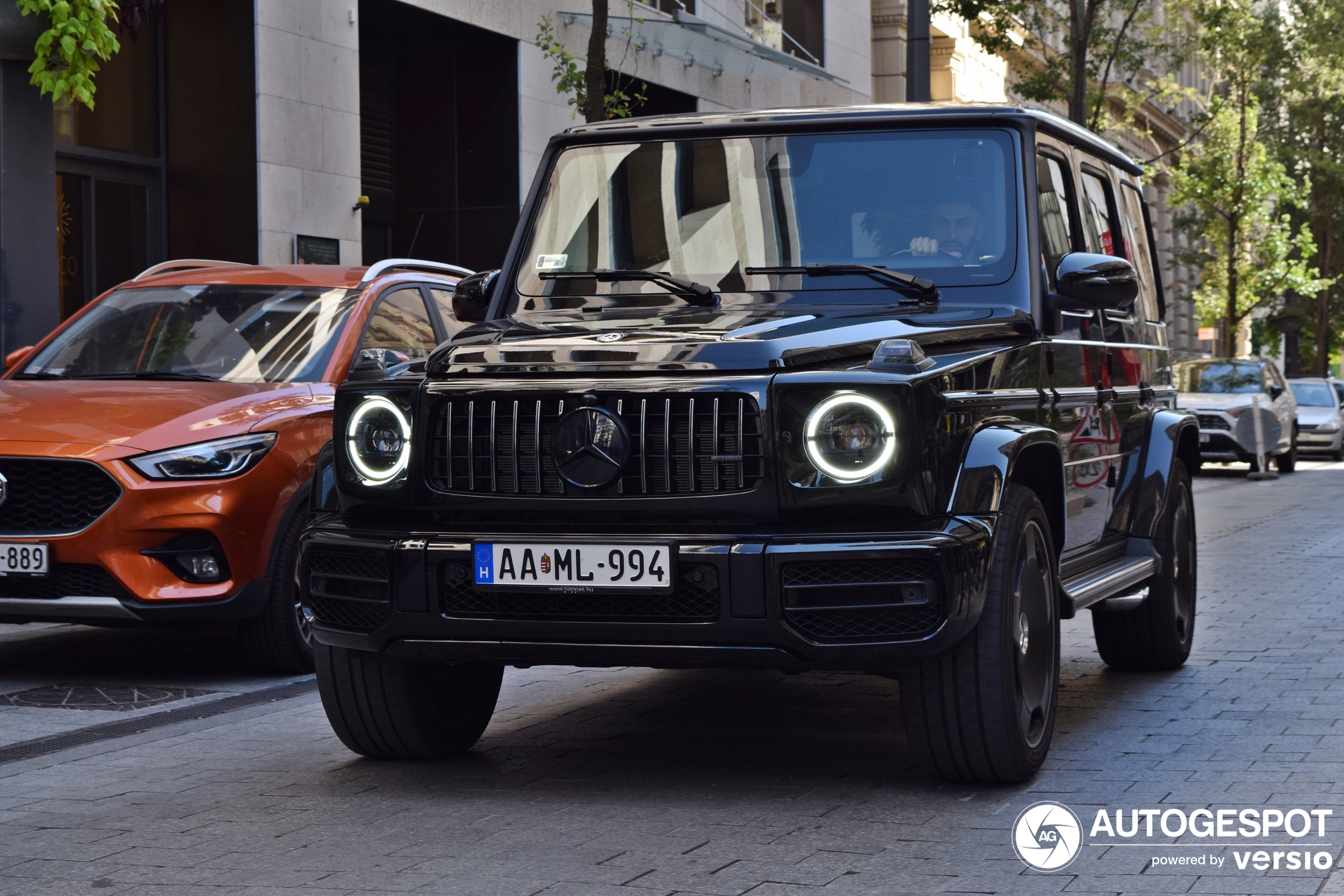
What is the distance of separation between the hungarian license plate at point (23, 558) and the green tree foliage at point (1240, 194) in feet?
108

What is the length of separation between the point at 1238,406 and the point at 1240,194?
53.7ft

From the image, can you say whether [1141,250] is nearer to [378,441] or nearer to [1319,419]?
[378,441]

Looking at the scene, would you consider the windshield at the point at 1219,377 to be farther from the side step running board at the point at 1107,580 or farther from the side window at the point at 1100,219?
the side step running board at the point at 1107,580

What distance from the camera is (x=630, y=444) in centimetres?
478

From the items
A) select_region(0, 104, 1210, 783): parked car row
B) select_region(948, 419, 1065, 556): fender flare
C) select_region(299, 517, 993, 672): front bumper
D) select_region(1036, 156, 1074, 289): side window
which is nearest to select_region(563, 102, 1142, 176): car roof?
select_region(0, 104, 1210, 783): parked car row

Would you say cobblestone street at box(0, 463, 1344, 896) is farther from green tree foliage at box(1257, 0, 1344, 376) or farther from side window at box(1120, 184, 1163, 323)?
green tree foliage at box(1257, 0, 1344, 376)

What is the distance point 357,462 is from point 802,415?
4.25ft

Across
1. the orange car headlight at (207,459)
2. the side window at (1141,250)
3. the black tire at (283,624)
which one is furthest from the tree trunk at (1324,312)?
the orange car headlight at (207,459)

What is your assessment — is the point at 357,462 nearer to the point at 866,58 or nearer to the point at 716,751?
the point at 716,751

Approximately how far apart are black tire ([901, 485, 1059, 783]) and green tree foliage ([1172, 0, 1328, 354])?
33.4 m

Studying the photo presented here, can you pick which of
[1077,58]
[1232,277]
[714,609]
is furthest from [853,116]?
[1232,277]

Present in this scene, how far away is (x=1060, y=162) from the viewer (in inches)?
255

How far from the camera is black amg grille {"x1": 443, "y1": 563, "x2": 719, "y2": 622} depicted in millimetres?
4672

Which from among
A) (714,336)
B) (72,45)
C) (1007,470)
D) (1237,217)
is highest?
(1237,217)
